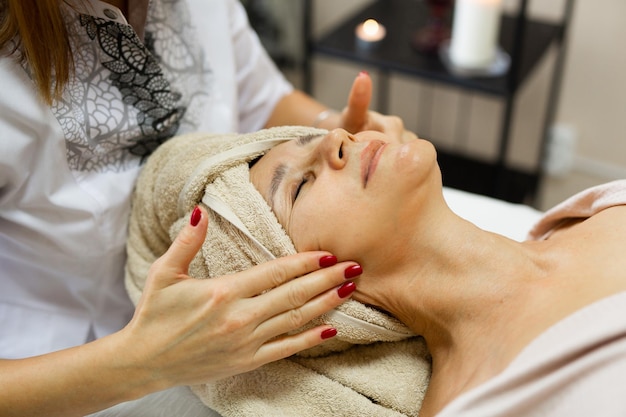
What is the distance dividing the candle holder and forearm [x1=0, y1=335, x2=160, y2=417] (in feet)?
4.47

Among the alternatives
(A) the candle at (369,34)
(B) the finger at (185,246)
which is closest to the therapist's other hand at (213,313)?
(B) the finger at (185,246)

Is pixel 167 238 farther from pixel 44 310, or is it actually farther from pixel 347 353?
pixel 347 353

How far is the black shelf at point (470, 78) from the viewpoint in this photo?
1.81 meters

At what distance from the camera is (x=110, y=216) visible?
1.12 m

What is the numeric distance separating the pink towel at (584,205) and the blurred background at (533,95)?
2.73 feet

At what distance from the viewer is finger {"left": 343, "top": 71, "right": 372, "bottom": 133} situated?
47.3 inches

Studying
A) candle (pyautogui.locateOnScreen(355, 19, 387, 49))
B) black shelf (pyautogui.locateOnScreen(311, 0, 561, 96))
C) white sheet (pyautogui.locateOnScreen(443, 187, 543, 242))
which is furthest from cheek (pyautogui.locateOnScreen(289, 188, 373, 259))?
candle (pyautogui.locateOnScreen(355, 19, 387, 49))

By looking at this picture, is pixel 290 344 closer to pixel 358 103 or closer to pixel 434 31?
pixel 358 103

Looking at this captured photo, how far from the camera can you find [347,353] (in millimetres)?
1056

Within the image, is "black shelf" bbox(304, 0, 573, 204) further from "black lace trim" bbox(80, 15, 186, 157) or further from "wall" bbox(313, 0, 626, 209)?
"black lace trim" bbox(80, 15, 186, 157)

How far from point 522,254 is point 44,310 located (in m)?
0.79

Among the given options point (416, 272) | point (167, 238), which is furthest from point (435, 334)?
point (167, 238)

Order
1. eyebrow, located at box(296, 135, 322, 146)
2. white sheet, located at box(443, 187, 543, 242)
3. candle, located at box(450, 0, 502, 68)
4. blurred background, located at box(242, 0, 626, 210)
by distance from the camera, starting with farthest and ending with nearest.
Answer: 1. blurred background, located at box(242, 0, 626, 210)
2. candle, located at box(450, 0, 502, 68)
3. white sheet, located at box(443, 187, 543, 242)
4. eyebrow, located at box(296, 135, 322, 146)

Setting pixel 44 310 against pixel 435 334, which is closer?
pixel 435 334
